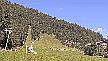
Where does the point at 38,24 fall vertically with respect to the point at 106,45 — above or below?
above

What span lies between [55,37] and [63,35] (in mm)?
5941

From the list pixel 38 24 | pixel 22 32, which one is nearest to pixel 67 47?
pixel 38 24

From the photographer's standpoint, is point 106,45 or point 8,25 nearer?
point 8,25

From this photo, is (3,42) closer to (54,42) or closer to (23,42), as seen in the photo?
(23,42)

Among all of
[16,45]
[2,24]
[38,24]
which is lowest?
[16,45]

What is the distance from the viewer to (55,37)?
18675 cm

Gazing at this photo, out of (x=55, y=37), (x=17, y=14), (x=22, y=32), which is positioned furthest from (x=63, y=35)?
(x=22, y=32)

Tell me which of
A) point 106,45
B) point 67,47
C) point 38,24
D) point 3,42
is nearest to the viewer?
point 3,42

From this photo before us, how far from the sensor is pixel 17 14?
17425 centimetres

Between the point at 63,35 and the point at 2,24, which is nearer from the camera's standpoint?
the point at 2,24

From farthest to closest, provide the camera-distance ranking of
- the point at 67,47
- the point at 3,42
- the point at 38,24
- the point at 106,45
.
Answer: the point at 38,24, the point at 67,47, the point at 106,45, the point at 3,42

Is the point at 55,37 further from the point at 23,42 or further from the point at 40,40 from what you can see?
the point at 23,42

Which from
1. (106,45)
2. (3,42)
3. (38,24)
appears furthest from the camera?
(38,24)

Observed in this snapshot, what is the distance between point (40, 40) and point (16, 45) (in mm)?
72445
